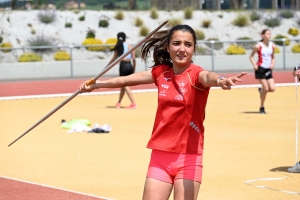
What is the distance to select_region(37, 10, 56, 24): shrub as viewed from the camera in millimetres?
38969

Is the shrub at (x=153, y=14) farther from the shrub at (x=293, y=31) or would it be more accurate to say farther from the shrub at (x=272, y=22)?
the shrub at (x=293, y=31)

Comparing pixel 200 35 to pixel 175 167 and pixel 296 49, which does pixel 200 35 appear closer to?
pixel 296 49

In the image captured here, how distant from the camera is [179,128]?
5434mm

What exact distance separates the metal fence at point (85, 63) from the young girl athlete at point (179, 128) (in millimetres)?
23057

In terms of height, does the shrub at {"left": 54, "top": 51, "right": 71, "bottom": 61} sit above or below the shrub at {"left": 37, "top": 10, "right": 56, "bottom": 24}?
below

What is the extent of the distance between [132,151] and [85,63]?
68.3ft

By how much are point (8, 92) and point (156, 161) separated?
61.6ft

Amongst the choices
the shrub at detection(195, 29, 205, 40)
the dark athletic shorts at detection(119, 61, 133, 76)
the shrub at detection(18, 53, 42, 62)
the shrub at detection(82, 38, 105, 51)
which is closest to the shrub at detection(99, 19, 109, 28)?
the shrub at detection(82, 38, 105, 51)

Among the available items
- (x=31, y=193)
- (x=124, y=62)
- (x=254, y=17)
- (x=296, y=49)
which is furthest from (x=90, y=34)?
(x=31, y=193)

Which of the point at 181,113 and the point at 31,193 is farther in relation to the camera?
the point at 31,193

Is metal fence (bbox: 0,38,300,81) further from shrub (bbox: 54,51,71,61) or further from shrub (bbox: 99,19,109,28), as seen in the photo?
shrub (bbox: 99,19,109,28)

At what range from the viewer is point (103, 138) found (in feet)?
40.5

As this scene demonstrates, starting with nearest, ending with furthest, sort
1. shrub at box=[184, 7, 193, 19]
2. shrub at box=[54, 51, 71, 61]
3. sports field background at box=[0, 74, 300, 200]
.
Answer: sports field background at box=[0, 74, 300, 200], shrub at box=[54, 51, 71, 61], shrub at box=[184, 7, 193, 19]

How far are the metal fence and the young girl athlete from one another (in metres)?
23.1
